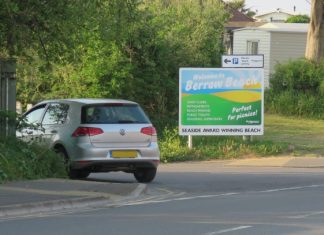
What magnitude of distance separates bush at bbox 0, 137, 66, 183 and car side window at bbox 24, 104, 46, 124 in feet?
3.86

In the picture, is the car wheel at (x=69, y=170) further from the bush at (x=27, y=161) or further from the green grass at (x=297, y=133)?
the green grass at (x=297, y=133)

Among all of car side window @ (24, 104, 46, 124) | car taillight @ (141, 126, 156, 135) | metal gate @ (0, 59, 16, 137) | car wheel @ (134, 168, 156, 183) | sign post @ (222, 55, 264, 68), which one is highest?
sign post @ (222, 55, 264, 68)

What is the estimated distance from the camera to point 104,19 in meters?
17.3

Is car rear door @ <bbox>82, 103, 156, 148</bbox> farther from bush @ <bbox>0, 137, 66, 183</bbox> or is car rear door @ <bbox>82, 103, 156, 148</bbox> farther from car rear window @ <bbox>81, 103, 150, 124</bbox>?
bush @ <bbox>0, 137, 66, 183</bbox>

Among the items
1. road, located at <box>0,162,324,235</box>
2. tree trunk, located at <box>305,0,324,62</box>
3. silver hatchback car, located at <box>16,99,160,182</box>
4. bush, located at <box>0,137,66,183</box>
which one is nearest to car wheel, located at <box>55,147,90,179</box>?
silver hatchback car, located at <box>16,99,160,182</box>

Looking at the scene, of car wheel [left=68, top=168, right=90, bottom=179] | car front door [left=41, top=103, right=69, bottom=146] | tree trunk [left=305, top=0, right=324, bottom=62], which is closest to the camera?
car wheel [left=68, top=168, right=90, bottom=179]

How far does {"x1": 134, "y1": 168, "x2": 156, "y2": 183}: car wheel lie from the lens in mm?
16397

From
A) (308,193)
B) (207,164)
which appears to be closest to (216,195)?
(308,193)

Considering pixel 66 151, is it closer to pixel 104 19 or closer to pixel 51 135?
pixel 51 135

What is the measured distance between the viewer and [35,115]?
56.6ft

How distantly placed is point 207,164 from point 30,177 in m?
8.09

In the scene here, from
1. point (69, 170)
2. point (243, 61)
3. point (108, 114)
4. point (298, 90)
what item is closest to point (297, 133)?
point (243, 61)

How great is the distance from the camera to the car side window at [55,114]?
16.1m

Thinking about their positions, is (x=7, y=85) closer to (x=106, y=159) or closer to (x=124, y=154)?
(x=106, y=159)
